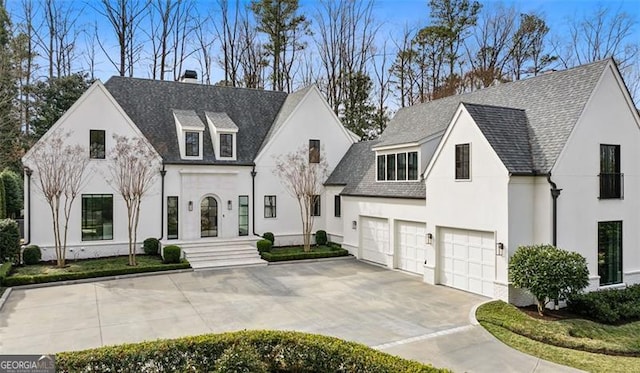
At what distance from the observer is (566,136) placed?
13094 millimetres

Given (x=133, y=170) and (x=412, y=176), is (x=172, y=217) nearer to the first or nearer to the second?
(x=133, y=170)

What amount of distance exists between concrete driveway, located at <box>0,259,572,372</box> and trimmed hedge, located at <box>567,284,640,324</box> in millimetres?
2825

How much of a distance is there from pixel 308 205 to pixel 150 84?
11.3 metres

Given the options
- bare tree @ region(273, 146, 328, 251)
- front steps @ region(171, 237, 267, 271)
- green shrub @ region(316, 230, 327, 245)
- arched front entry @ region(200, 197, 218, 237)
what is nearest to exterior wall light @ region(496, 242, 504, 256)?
front steps @ region(171, 237, 267, 271)

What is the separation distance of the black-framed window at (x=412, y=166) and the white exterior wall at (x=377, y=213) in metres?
1.14

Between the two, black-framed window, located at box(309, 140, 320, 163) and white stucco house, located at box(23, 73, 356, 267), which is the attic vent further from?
black-framed window, located at box(309, 140, 320, 163)

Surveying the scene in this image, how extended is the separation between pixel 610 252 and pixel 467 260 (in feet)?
15.7

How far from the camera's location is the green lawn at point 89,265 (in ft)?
52.7

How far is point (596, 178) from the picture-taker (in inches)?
541

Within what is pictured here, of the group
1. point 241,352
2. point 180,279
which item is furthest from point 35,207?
point 241,352

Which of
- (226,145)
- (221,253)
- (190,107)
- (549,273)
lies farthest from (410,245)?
(190,107)

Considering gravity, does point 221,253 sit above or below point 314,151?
below

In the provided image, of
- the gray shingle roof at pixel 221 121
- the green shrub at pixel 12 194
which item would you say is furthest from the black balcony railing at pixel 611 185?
the green shrub at pixel 12 194

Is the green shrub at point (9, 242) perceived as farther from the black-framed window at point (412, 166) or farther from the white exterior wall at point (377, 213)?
the black-framed window at point (412, 166)
